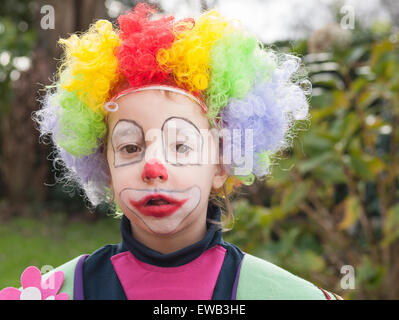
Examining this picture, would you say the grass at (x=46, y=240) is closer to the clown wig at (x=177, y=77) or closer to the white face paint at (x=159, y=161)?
the clown wig at (x=177, y=77)

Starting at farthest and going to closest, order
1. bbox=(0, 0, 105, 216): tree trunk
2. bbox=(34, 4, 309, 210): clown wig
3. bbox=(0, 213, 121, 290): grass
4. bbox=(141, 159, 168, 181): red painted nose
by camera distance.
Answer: bbox=(0, 0, 105, 216): tree trunk, bbox=(0, 213, 121, 290): grass, bbox=(34, 4, 309, 210): clown wig, bbox=(141, 159, 168, 181): red painted nose

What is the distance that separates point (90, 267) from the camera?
3.96 feet

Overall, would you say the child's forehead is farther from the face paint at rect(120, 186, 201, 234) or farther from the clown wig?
the face paint at rect(120, 186, 201, 234)

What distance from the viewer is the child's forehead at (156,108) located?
1.12 m

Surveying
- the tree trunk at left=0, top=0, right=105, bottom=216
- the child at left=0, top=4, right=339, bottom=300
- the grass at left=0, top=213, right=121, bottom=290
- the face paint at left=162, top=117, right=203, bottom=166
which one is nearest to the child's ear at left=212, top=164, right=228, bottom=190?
the child at left=0, top=4, right=339, bottom=300

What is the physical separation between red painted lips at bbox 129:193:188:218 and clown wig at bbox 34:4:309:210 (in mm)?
231

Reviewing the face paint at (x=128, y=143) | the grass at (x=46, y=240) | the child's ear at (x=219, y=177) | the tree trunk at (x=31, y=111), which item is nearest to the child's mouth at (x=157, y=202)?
the face paint at (x=128, y=143)

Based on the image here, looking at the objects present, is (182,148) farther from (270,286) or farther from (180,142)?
(270,286)

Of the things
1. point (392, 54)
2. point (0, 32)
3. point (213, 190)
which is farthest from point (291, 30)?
point (213, 190)

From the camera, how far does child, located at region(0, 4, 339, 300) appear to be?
1116 millimetres

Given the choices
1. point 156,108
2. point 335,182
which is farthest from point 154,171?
point 335,182

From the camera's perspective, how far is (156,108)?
44.4 inches

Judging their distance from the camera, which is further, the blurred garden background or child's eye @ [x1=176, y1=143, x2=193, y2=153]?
the blurred garden background

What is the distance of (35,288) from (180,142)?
0.48m
